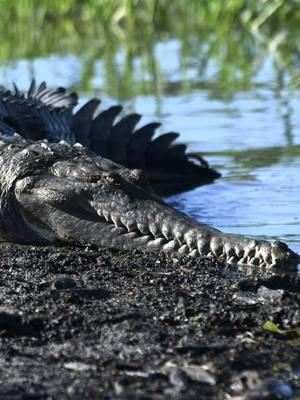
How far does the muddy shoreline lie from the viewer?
3891 mm

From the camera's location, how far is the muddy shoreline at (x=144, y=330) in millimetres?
3891

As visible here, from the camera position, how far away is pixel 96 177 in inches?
242

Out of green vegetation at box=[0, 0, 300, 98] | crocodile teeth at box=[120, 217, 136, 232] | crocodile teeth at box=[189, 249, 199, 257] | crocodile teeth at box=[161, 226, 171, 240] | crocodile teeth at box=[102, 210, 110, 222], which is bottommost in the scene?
crocodile teeth at box=[189, 249, 199, 257]

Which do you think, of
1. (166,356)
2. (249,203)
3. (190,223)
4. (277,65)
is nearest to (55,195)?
(190,223)

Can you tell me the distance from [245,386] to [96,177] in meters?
Result: 2.43

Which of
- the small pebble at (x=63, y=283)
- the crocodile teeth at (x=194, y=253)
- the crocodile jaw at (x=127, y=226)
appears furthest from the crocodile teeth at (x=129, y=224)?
the small pebble at (x=63, y=283)

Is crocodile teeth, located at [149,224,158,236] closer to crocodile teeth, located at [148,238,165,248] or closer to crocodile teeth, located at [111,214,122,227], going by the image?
crocodile teeth, located at [148,238,165,248]

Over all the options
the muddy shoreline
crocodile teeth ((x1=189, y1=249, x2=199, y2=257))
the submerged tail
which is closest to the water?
the submerged tail

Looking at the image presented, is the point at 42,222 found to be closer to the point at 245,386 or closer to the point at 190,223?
the point at 190,223

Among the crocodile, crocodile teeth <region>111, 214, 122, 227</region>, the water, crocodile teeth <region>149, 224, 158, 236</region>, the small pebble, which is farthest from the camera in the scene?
the water

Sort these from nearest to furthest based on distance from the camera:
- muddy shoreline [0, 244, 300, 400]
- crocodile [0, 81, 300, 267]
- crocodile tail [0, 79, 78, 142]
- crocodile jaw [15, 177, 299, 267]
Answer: muddy shoreline [0, 244, 300, 400] → crocodile jaw [15, 177, 299, 267] → crocodile [0, 81, 300, 267] → crocodile tail [0, 79, 78, 142]

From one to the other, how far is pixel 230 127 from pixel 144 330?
5.60 metres

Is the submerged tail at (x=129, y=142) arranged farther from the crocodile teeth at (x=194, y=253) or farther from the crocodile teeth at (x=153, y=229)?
the crocodile teeth at (x=194, y=253)

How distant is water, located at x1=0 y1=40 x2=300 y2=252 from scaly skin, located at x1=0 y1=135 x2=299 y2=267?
2.68 ft
